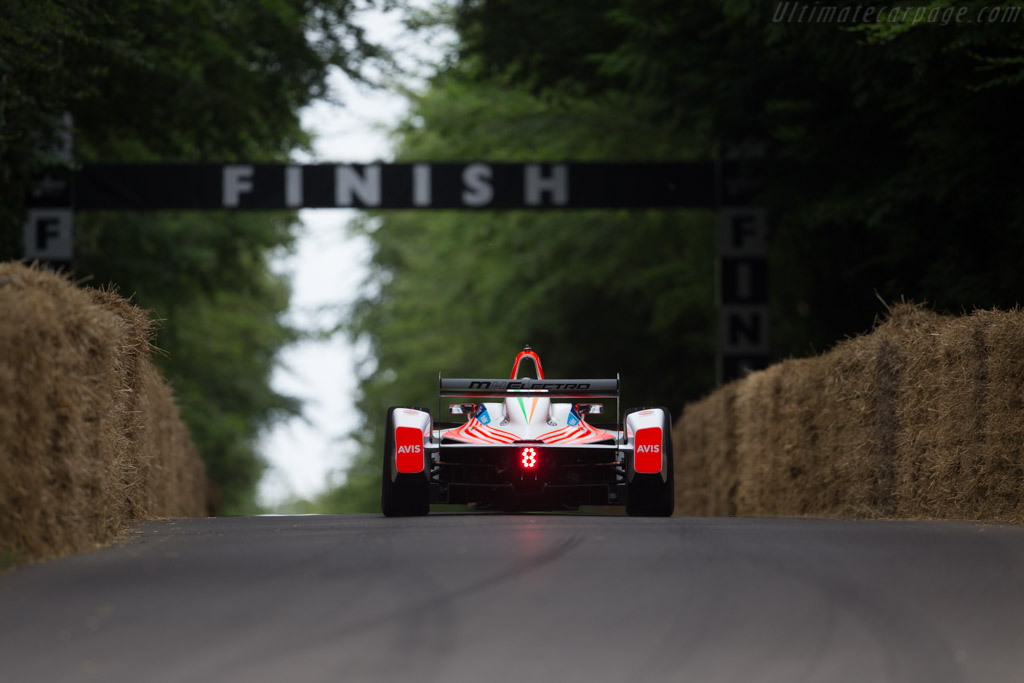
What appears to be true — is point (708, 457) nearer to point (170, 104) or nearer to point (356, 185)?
Answer: point (356, 185)

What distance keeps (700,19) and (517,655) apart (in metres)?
18.1

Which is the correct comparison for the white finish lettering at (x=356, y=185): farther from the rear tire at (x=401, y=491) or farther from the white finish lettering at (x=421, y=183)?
the rear tire at (x=401, y=491)

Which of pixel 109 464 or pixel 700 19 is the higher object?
pixel 700 19

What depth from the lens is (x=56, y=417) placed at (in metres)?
9.16

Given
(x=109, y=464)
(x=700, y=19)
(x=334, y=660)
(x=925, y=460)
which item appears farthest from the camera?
(x=700, y=19)

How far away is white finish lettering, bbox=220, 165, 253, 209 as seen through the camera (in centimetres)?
2509

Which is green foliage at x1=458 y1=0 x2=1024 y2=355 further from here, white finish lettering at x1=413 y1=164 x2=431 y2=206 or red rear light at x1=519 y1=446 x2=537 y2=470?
red rear light at x1=519 y1=446 x2=537 y2=470

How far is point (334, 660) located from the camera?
6.09 m

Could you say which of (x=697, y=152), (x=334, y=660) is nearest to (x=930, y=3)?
(x=334, y=660)

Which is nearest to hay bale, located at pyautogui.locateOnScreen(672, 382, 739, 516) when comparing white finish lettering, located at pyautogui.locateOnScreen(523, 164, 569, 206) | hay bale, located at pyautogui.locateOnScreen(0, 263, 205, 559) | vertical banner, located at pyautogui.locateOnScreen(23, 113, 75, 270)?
white finish lettering, located at pyautogui.locateOnScreen(523, 164, 569, 206)

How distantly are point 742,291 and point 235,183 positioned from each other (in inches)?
315

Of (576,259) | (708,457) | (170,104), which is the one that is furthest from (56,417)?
(576,259)

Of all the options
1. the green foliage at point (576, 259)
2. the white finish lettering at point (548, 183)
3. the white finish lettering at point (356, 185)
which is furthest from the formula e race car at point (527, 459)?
the green foliage at point (576, 259)

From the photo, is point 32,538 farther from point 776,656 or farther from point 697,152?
point 697,152
